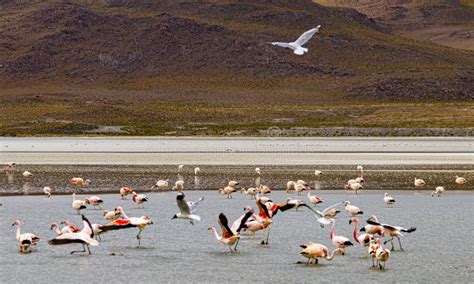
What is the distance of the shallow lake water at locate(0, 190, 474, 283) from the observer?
17.2 m

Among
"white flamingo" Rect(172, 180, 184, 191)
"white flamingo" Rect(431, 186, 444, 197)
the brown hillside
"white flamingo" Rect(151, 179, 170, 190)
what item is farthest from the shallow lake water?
the brown hillside

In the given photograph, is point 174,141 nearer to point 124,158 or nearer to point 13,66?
point 124,158

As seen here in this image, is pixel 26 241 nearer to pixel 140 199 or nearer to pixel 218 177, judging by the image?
pixel 140 199

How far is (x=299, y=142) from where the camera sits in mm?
61844

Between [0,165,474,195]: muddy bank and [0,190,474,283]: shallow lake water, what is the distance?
511cm

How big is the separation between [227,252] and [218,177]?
16.2 meters

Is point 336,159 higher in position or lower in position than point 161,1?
lower

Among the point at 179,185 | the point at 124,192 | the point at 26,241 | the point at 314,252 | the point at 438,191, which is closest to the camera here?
the point at 314,252

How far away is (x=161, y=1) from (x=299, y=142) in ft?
351

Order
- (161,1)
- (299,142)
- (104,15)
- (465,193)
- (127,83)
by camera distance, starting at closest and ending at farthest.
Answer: (465,193)
(299,142)
(127,83)
(104,15)
(161,1)

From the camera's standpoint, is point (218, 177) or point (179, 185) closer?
point (179, 185)

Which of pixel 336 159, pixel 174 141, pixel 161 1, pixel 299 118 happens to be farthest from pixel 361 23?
pixel 336 159

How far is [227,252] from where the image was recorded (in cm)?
1956

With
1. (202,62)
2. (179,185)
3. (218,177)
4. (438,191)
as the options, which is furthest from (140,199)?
(202,62)
